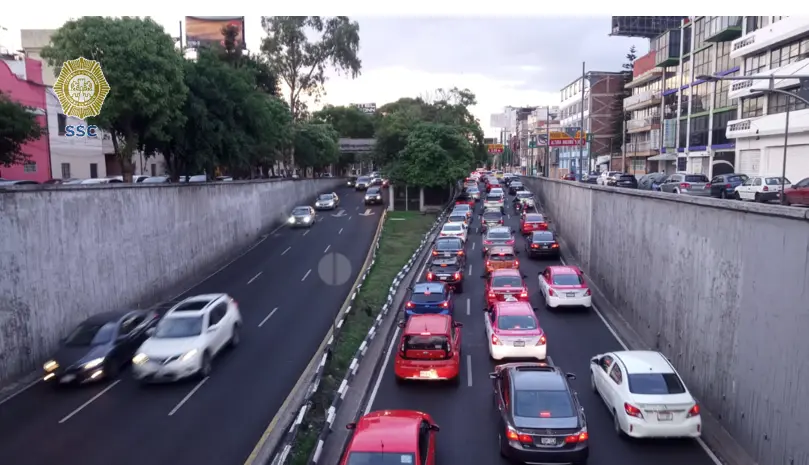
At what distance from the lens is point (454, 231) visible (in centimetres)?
3691

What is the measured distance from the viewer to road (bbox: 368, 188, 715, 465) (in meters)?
11.9

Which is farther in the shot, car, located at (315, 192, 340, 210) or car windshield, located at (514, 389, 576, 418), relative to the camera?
car, located at (315, 192, 340, 210)

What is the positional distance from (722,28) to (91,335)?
50.1 meters

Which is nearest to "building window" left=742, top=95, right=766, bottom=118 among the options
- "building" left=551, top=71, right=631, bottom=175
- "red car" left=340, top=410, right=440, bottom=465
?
"building" left=551, top=71, right=631, bottom=175

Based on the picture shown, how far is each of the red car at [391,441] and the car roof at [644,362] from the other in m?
4.92

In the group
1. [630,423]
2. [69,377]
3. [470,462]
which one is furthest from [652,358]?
[69,377]

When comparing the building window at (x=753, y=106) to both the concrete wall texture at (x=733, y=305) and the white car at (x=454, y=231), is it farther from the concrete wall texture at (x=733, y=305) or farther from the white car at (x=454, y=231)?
the concrete wall texture at (x=733, y=305)

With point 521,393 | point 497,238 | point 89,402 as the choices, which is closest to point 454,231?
point 497,238

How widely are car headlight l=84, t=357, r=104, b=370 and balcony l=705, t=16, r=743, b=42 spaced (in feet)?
161

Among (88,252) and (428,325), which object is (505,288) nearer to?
(428,325)

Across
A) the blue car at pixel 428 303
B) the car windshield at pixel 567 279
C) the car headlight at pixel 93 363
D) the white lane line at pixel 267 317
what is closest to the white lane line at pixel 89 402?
the car headlight at pixel 93 363

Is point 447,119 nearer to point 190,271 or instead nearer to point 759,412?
point 190,271

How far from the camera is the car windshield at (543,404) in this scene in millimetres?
11336

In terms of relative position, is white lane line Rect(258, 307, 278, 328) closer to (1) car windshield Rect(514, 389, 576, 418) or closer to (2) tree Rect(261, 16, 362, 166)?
(1) car windshield Rect(514, 389, 576, 418)
